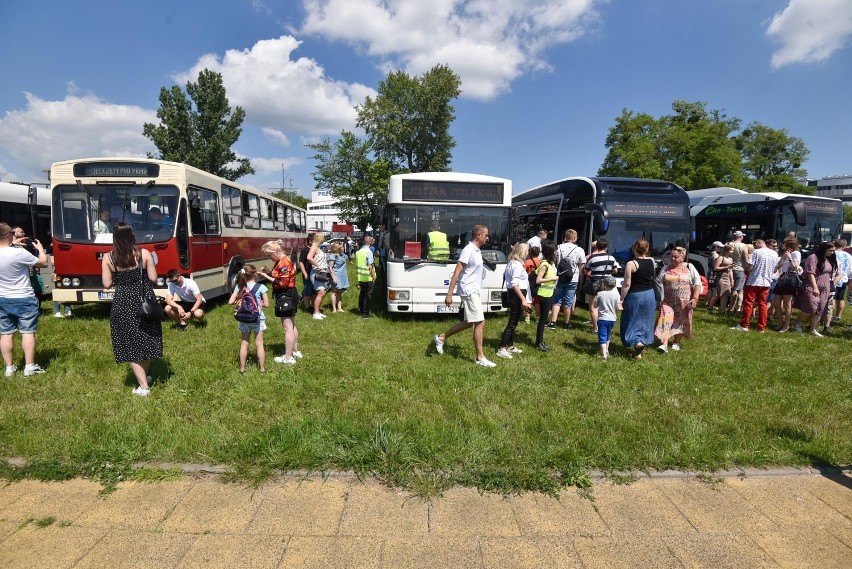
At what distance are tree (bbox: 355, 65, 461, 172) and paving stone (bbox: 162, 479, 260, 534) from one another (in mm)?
42267

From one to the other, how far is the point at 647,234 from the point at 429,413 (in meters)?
8.78

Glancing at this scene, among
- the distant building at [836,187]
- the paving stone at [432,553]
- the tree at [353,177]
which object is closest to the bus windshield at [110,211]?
the paving stone at [432,553]

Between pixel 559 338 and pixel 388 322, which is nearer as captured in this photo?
pixel 559 338

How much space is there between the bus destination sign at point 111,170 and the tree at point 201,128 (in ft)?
101

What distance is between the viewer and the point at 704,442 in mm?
3902

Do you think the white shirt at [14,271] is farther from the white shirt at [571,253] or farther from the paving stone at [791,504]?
the white shirt at [571,253]

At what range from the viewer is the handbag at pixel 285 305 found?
569cm

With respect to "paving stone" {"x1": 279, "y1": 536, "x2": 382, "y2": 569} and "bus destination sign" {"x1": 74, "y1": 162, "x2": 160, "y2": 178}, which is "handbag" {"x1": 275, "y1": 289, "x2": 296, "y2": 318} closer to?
"paving stone" {"x1": 279, "y1": 536, "x2": 382, "y2": 569}

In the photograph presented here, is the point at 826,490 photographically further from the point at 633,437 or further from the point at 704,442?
the point at 633,437

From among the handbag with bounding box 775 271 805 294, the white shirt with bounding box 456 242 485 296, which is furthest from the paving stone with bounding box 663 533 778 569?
the handbag with bounding box 775 271 805 294

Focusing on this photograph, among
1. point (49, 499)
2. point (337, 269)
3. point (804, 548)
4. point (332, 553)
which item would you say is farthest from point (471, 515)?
point (337, 269)

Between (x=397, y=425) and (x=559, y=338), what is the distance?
459cm

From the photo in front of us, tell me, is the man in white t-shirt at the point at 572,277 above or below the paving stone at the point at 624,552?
above

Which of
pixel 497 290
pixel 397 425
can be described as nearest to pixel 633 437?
pixel 397 425
